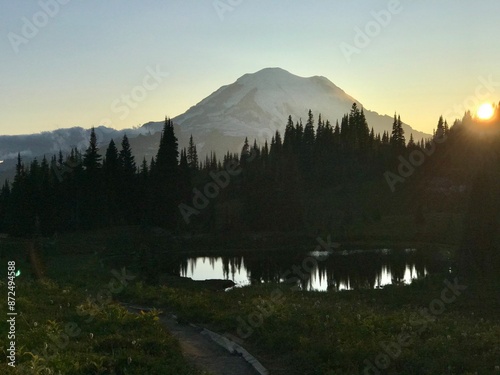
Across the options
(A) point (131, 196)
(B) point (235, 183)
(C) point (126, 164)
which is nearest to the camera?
(A) point (131, 196)

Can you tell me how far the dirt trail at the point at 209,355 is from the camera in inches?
580

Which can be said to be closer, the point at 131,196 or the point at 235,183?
the point at 131,196

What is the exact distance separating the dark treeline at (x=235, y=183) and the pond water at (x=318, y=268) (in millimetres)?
10373

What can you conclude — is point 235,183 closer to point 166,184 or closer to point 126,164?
point 126,164

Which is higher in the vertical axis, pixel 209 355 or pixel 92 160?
pixel 92 160

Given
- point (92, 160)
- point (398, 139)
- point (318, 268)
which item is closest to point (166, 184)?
point (92, 160)

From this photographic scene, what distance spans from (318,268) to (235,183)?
288ft

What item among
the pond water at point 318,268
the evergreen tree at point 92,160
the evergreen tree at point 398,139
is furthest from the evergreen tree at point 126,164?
the evergreen tree at point 398,139

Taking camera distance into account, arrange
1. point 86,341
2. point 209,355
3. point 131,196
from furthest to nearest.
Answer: point 131,196 → point 209,355 → point 86,341

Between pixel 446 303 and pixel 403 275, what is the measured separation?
21.7 meters

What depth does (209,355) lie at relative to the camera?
53.5ft

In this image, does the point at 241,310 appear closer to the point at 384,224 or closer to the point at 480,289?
the point at 480,289

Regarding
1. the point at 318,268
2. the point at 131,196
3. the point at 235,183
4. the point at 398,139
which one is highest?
the point at 398,139

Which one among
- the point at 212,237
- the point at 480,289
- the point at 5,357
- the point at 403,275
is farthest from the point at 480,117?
the point at 5,357
